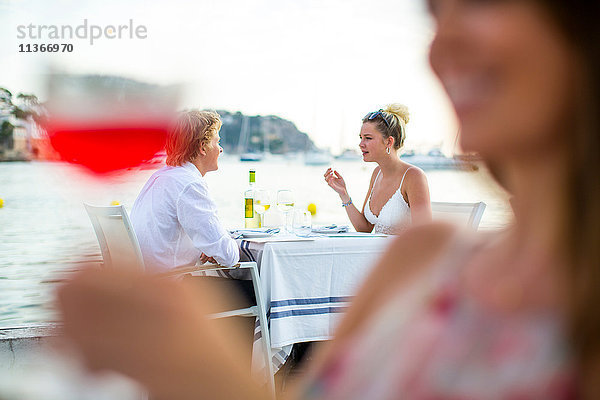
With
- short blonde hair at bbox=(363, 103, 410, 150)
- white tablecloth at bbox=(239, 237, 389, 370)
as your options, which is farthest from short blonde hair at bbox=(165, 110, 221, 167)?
short blonde hair at bbox=(363, 103, 410, 150)

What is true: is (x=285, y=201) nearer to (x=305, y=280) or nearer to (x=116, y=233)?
(x=305, y=280)

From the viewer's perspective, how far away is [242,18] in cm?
88

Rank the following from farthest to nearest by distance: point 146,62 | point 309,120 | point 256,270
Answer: point 309,120
point 256,270
point 146,62

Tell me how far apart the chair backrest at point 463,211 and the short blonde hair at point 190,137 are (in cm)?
117

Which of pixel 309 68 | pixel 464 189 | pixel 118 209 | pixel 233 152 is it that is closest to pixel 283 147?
pixel 233 152

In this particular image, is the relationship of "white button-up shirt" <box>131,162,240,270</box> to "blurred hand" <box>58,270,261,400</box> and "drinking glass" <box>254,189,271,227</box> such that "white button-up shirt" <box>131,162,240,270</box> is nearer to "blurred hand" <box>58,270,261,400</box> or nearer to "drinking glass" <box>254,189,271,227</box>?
"drinking glass" <box>254,189,271,227</box>

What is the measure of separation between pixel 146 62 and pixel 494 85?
28 cm

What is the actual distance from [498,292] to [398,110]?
316 cm

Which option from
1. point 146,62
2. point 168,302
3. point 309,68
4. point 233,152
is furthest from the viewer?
point 309,68

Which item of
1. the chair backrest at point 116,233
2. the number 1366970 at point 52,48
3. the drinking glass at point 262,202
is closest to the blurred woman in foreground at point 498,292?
the number 1366970 at point 52,48

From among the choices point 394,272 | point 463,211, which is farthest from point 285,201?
point 394,272

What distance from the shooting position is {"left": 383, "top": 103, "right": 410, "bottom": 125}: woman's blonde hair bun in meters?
3.52

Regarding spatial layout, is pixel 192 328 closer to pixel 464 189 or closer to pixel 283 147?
pixel 464 189

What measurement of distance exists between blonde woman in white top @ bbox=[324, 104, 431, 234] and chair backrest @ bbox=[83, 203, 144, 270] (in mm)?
1257
